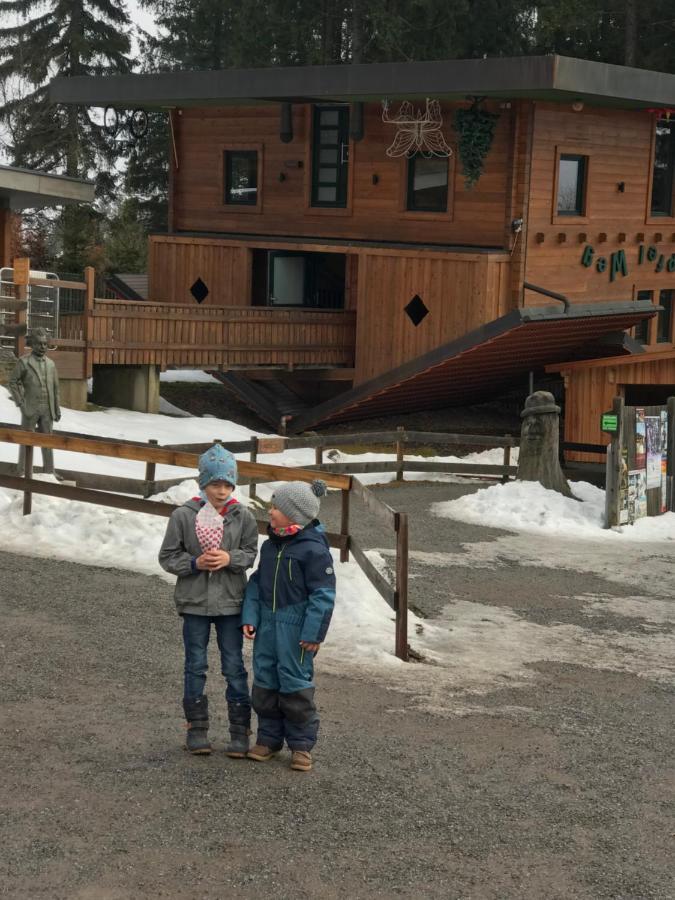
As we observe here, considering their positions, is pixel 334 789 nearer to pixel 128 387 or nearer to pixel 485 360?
pixel 485 360

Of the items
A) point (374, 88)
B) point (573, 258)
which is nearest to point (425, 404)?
point (573, 258)

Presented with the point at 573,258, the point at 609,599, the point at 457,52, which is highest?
the point at 457,52

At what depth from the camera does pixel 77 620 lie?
1116 cm

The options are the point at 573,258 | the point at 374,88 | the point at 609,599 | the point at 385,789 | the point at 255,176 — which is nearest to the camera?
the point at 385,789

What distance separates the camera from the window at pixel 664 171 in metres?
29.5

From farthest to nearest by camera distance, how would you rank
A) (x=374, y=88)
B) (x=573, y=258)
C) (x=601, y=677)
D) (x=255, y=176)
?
(x=255, y=176)
(x=573, y=258)
(x=374, y=88)
(x=601, y=677)

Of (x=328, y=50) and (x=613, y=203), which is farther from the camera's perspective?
(x=328, y=50)

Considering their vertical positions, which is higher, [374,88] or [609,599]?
[374,88]

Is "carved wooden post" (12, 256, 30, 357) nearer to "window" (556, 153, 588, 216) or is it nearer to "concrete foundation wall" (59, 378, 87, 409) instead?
"concrete foundation wall" (59, 378, 87, 409)

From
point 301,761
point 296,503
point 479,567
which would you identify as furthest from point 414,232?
point 301,761

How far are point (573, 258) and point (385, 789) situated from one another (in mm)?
20886

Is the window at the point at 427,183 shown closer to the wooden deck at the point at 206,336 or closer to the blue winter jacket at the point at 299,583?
the wooden deck at the point at 206,336

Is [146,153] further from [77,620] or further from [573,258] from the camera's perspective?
[77,620]

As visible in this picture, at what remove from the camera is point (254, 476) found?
43.0 feet
